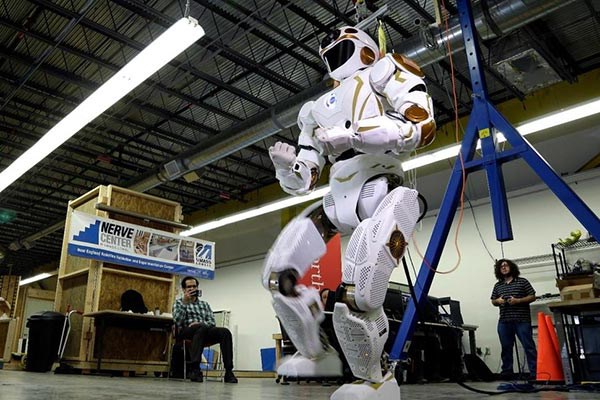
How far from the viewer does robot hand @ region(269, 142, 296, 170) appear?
2.57 meters

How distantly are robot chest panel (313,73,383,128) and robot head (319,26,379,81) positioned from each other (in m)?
0.11

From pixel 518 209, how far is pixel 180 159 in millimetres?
6760

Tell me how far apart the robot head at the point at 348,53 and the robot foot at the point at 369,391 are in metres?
1.49

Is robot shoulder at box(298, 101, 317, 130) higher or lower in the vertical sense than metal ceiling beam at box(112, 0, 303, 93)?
lower

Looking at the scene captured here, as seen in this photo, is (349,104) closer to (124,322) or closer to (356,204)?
(356,204)

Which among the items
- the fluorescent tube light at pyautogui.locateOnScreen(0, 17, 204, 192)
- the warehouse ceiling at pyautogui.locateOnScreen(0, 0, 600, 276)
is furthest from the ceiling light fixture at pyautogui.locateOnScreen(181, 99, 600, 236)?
the fluorescent tube light at pyautogui.locateOnScreen(0, 17, 204, 192)

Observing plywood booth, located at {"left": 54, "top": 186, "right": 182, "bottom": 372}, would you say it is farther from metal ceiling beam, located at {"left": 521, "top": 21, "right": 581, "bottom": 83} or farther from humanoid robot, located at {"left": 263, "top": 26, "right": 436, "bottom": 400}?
metal ceiling beam, located at {"left": 521, "top": 21, "right": 581, "bottom": 83}

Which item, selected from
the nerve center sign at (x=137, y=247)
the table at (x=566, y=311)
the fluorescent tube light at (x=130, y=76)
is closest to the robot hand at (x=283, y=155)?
the table at (x=566, y=311)

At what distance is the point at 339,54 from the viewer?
2.66 metres

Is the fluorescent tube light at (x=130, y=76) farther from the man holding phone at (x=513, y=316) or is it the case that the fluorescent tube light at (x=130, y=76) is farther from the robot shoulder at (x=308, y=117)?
the man holding phone at (x=513, y=316)

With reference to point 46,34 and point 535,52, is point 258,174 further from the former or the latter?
point 535,52

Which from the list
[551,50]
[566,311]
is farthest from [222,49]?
[566,311]

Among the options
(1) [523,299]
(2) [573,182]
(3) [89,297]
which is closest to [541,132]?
(2) [573,182]

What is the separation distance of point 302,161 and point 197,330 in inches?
157
